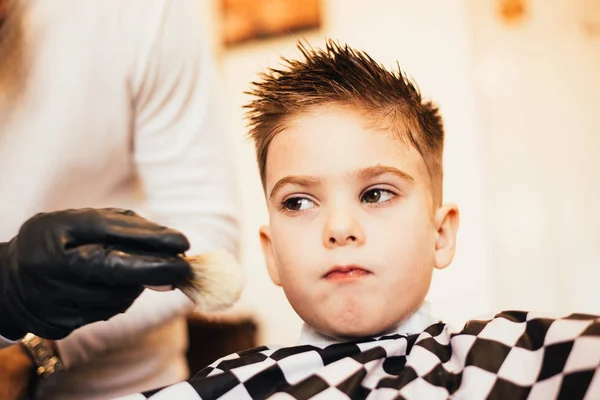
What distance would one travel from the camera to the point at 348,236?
2.06ft

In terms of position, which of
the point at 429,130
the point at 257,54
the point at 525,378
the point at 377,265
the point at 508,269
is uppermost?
the point at 257,54

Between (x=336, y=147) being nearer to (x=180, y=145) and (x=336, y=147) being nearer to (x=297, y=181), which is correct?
(x=297, y=181)

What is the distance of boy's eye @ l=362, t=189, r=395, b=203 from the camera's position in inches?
26.2

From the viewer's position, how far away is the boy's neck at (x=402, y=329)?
703 millimetres

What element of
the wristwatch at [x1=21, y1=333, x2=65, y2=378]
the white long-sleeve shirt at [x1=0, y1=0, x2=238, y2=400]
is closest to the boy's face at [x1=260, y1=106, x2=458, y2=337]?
the white long-sleeve shirt at [x1=0, y1=0, x2=238, y2=400]

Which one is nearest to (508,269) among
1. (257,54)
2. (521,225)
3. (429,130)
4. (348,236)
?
(521,225)

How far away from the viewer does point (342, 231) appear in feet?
2.05

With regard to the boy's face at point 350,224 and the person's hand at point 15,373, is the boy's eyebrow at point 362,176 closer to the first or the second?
the boy's face at point 350,224

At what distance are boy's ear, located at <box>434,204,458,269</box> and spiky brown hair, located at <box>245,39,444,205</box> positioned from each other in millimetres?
23

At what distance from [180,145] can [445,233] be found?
45 centimetres

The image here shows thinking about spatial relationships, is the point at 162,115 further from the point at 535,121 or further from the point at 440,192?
the point at 535,121

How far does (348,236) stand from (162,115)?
1.46 feet

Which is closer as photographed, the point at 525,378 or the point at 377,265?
the point at 525,378

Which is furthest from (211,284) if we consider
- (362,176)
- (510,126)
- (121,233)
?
(510,126)
